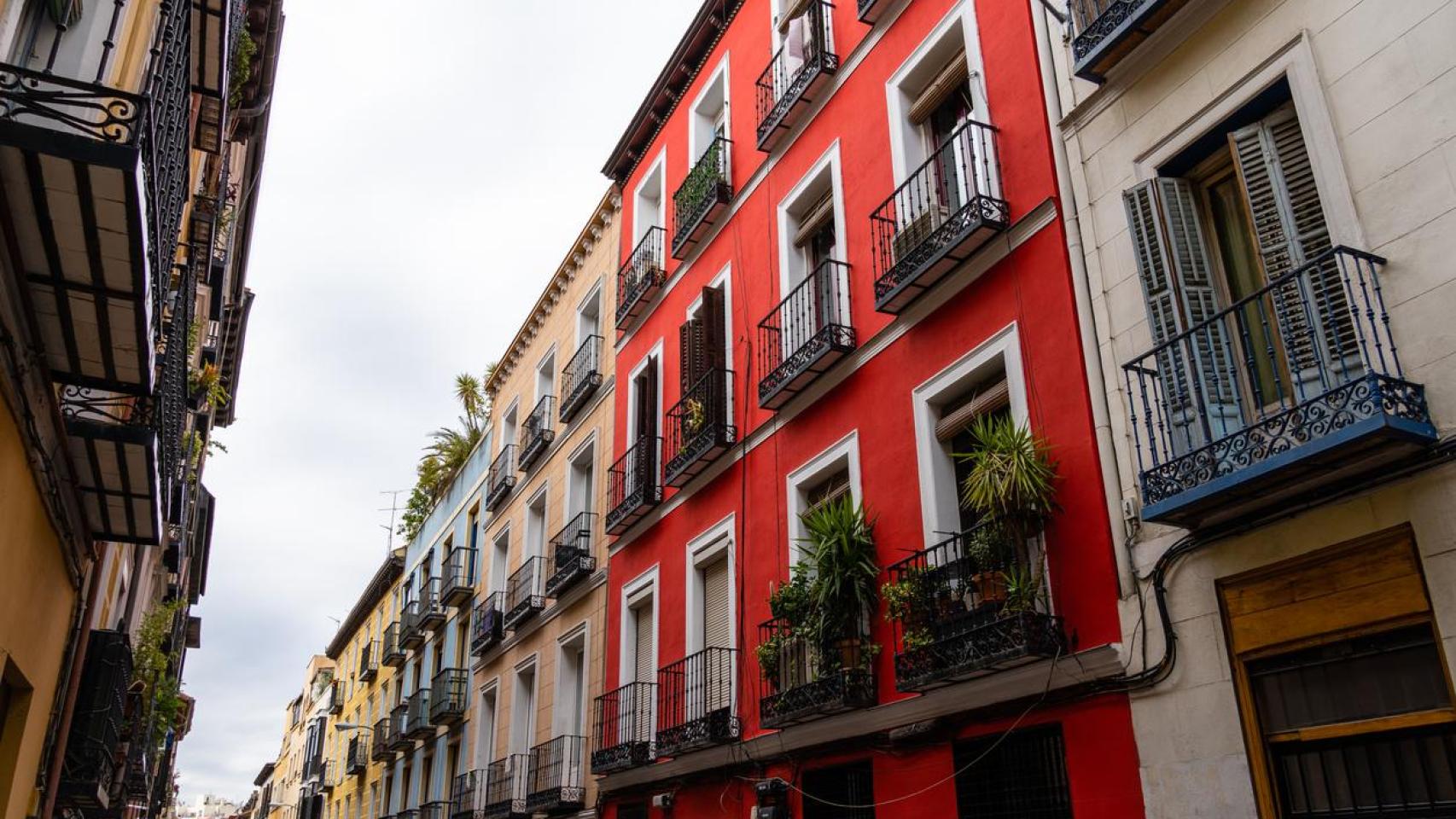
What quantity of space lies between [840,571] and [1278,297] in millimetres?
4963

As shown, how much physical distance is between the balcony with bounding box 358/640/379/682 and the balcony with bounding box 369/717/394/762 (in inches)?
101

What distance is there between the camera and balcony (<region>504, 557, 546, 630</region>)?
20.7 m

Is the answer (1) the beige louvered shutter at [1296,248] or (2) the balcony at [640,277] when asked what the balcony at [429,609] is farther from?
(1) the beige louvered shutter at [1296,248]

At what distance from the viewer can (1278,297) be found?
22.4 feet

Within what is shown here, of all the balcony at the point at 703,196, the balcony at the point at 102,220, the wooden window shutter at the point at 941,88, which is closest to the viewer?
the balcony at the point at 102,220

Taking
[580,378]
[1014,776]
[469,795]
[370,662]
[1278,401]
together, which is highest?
[580,378]

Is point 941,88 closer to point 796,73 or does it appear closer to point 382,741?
point 796,73

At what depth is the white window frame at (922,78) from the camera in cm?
1073

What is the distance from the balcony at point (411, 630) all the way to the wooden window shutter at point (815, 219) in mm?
19582

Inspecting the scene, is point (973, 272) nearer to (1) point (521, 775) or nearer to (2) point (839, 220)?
(2) point (839, 220)

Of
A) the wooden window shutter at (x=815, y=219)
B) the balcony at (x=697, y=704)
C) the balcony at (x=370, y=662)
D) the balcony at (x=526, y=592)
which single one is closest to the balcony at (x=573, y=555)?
the balcony at (x=526, y=592)

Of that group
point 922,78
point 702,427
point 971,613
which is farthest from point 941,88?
point 971,613

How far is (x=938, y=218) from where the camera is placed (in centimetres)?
1084

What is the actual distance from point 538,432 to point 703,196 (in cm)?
838
